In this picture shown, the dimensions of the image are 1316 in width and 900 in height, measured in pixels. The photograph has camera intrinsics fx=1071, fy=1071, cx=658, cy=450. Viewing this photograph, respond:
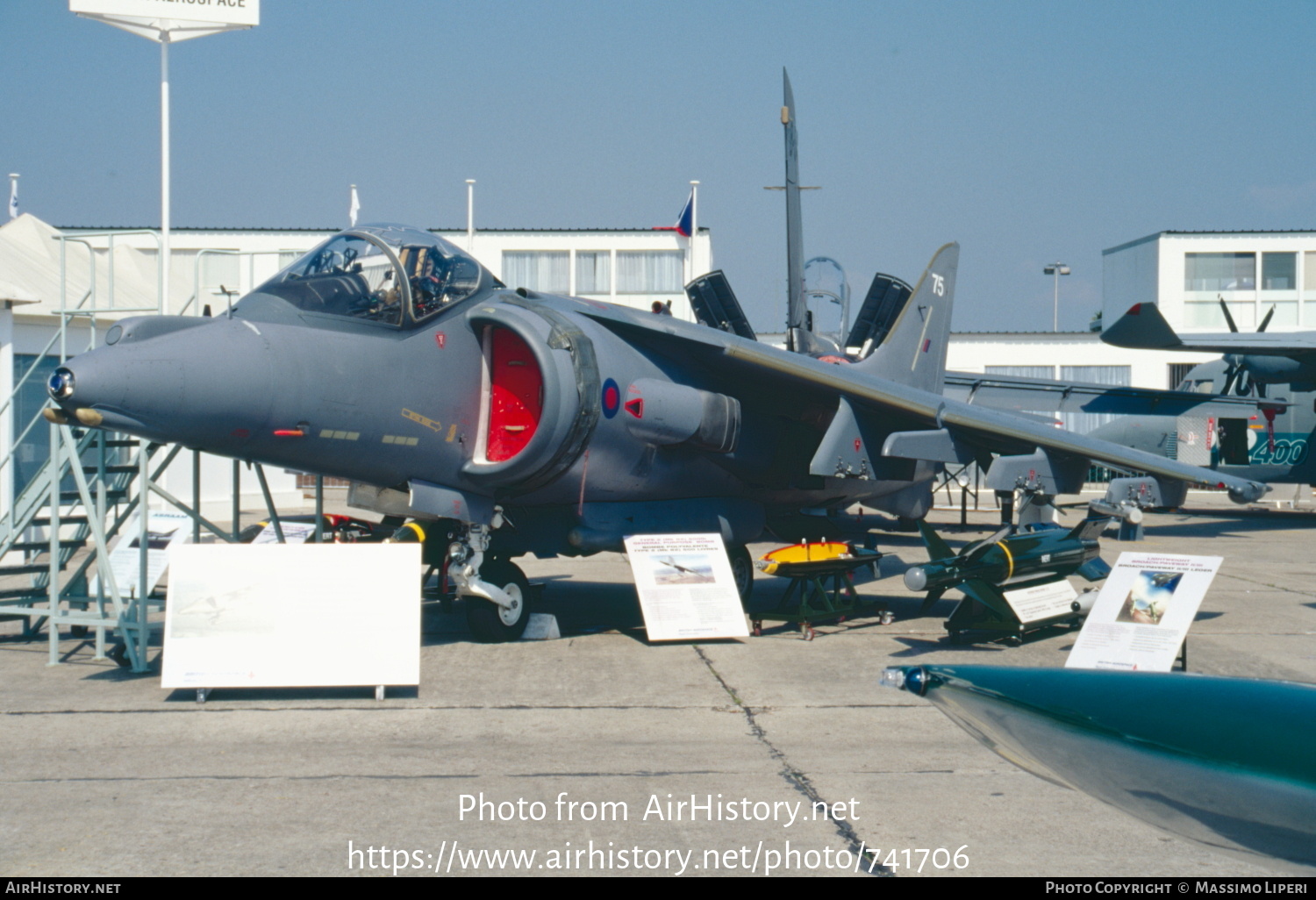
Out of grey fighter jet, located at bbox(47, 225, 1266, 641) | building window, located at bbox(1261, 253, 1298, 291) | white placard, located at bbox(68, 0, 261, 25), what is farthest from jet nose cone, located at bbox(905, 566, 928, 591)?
building window, located at bbox(1261, 253, 1298, 291)

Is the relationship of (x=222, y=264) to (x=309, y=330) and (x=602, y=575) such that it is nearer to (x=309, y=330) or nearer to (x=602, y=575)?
(x=602, y=575)

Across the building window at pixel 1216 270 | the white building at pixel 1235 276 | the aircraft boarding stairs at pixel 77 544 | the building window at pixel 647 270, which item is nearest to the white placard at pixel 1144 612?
the aircraft boarding stairs at pixel 77 544

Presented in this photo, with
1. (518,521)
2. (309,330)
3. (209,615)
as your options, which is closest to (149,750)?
(209,615)

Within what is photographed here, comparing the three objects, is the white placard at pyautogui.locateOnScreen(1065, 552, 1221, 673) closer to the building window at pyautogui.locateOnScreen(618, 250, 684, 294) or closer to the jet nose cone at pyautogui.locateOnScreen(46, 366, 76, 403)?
the jet nose cone at pyautogui.locateOnScreen(46, 366, 76, 403)

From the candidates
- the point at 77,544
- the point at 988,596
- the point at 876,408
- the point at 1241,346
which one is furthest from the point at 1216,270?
the point at 77,544

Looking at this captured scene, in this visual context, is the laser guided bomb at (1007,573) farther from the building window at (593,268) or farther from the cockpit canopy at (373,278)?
the building window at (593,268)

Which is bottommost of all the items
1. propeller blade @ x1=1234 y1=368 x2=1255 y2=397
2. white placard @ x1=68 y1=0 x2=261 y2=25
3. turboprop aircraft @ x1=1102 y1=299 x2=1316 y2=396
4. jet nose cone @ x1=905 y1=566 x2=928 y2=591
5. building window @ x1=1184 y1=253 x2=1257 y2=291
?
jet nose cone @ x1=905 y1=566 x2=928 y2=591

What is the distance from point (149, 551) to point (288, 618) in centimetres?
305

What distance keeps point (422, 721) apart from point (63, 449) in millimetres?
4232

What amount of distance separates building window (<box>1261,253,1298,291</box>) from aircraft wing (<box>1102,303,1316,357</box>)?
65.5ft

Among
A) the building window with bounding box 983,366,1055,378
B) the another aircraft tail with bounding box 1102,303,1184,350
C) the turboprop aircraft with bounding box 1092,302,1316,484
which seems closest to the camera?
the another aircraft tail with bounding box 1102,303,1184,350

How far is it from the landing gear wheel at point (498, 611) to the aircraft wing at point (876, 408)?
251cm

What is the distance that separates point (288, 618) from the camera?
297 inches

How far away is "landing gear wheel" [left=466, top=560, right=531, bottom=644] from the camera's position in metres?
9.52
